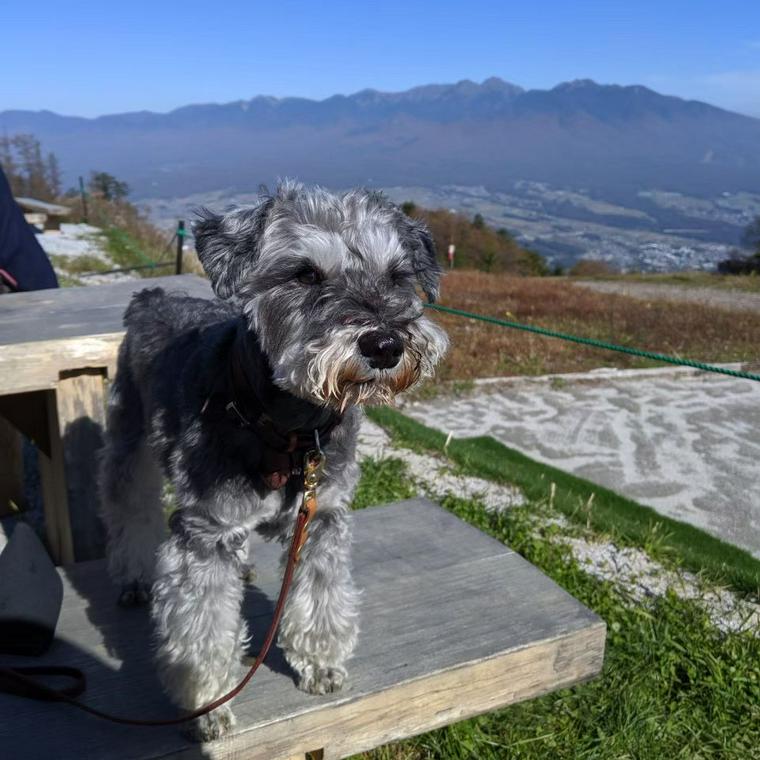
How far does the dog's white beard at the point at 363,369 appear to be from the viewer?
2.64m

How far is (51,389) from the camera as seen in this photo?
15.2ft

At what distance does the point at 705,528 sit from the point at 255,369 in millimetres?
5909

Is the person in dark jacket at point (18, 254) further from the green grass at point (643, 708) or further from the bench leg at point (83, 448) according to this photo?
the green grass at point (643, 708)

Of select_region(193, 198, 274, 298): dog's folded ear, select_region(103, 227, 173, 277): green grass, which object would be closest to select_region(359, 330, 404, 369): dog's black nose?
select_region(193, 198, 274, 298): dog's folded ear

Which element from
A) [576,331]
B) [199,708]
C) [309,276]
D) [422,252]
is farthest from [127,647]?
[576,331]

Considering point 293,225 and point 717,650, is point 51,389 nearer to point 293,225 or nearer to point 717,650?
point 293,225

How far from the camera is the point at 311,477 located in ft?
9.58

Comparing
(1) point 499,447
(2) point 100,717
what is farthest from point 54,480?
(1) point 499,447

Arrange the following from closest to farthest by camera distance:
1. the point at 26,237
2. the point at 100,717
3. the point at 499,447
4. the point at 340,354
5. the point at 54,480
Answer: the point at 340,354
the point at 100,717
the point at 54,480
the point at 26,237
the point at 499,447

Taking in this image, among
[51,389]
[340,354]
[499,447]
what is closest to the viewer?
[340,354]

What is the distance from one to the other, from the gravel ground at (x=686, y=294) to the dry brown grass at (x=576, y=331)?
1.86 metres

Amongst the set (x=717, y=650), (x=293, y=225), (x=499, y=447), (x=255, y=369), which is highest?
(x=293, y=225)

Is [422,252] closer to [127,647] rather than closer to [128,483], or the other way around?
[128,483]

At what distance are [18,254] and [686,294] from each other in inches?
888
